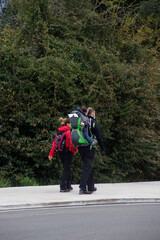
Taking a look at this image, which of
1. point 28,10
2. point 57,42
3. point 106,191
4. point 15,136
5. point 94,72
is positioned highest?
point 28,10

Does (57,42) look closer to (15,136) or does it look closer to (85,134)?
(15,136)

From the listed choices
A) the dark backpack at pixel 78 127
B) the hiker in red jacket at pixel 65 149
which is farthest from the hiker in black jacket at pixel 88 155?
the hiker in red jacket at pixel 65 149

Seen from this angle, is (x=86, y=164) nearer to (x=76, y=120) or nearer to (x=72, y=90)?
(x=76, y=120)

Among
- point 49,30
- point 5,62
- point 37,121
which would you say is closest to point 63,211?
point 37,121

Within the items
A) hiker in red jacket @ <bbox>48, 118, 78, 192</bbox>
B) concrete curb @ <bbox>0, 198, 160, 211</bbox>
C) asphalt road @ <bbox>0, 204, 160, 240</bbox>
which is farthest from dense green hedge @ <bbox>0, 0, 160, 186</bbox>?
asphalt road @ <bbox>0, 204, 160, 240</bbox>

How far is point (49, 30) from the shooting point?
16.2 m

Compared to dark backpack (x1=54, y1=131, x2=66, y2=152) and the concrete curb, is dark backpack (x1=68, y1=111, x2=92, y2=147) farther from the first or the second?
the concrete curb

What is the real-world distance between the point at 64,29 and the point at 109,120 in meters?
4.32

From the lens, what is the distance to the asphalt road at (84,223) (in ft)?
20.8

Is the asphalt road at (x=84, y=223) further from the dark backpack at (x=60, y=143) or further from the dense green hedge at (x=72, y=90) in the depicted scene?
the dense green hedge at (x=72, y=90)

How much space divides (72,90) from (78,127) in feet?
12.2

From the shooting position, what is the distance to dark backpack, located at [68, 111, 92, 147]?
9844 millimetres

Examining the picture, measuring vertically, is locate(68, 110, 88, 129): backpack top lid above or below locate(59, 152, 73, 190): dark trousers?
above

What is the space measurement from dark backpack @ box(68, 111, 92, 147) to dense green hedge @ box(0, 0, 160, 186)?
3015mm
